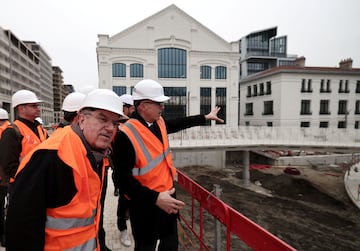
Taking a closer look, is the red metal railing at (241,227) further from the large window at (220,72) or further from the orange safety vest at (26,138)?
the large window at (220,72)

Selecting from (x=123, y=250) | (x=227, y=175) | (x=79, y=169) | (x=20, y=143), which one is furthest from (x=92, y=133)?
(x=227, y=175)

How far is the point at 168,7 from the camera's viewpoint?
24.1 meters

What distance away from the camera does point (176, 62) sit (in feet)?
81.0

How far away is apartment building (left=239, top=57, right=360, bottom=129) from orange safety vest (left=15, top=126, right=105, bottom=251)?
29195 mm

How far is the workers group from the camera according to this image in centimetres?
116

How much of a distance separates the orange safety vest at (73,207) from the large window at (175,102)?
23.4 meters

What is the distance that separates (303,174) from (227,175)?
7348 mm

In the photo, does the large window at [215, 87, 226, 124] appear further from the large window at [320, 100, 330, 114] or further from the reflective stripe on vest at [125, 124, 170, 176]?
the reflective stripe on vest at [125, 124, 170, 176]

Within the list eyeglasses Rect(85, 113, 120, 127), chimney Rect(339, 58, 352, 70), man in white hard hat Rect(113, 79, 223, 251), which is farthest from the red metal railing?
chimney Rect(339, 58, 352, 70)

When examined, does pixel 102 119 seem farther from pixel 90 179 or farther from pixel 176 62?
pixel 176 62

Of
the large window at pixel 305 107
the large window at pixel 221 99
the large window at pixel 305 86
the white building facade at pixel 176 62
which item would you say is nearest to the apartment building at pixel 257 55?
the large window at pixel 305 86

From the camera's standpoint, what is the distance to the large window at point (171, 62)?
24.5 metres

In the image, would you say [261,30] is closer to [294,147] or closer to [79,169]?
[294,147]

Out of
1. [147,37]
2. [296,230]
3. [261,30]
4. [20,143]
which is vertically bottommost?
[296,230]
